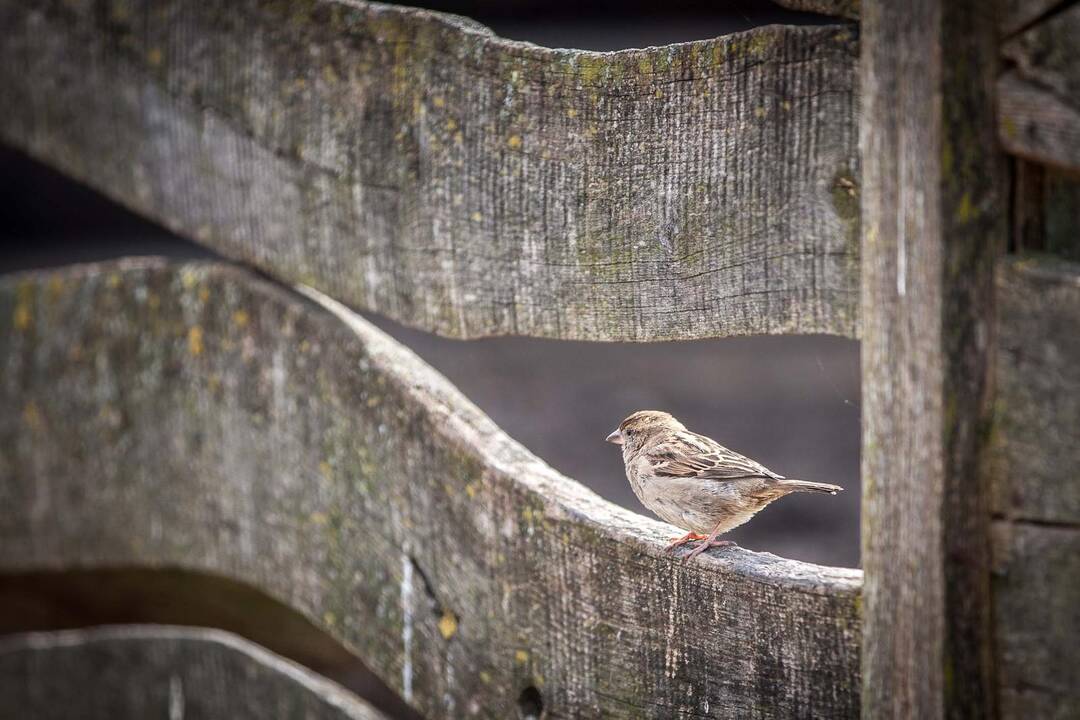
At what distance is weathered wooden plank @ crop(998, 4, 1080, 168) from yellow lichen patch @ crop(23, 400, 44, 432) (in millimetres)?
2102

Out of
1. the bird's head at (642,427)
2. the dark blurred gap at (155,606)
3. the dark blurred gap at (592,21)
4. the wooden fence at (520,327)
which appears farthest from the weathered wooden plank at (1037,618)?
the dark blurred gap at (592,21)

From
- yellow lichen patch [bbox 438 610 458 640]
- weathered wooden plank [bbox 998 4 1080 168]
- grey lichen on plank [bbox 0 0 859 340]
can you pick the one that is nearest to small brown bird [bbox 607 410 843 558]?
yellow lichen patch [bbox 438 610 458 640]

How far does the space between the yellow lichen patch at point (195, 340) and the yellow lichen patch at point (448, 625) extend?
0.77 metres

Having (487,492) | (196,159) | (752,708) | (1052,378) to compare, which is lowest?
(752,708)

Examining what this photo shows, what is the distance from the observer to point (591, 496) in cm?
171

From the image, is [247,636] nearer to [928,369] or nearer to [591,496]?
[591,496]

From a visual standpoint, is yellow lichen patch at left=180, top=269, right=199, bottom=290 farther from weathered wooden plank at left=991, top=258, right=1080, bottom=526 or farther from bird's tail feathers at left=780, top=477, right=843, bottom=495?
weathered wooden plank at left=991, top=258, right=1080, bottom=526

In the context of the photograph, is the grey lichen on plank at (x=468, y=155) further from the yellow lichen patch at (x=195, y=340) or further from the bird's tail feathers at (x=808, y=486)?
the bird's tail feathers at (x=808, y=486)

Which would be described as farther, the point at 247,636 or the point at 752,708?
the point at 247,636

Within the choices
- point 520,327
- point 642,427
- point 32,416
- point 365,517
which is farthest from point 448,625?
point 32,416

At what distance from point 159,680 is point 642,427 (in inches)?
47.6

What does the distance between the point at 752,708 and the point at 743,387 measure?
12.5 feet

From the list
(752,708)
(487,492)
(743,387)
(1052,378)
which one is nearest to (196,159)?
(487,492)

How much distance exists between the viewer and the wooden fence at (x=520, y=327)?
115 centimetres
